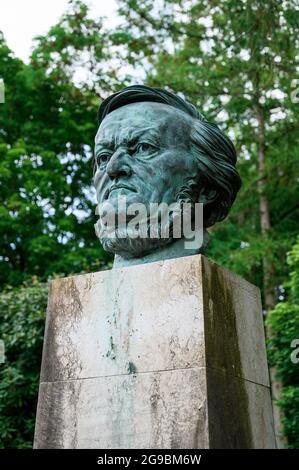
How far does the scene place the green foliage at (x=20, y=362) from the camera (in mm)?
9211

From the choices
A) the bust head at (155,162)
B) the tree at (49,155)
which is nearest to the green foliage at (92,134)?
the tree at (49,155)

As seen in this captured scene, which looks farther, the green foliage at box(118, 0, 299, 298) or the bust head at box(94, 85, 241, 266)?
the green foliage at box(118, 0, 299, 298)

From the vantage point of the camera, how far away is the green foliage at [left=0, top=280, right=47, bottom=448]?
9.21m

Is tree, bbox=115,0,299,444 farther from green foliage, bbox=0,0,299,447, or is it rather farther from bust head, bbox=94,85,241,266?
bust head, bbox=94,85,241,266

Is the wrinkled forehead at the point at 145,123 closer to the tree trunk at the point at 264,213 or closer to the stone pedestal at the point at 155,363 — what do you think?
the stone pedestal at the point at 155,363

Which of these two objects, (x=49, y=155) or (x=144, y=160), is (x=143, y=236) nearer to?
(x=144, y=160)

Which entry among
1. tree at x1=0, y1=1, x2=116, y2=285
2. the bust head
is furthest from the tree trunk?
the bust head

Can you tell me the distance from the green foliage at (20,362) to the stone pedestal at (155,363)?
5.73m

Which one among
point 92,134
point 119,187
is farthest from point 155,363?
point 92,134

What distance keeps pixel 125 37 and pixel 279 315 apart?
8023 mm

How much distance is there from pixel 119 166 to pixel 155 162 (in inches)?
9.2

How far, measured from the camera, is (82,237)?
1452 cm

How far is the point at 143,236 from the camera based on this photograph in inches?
151
